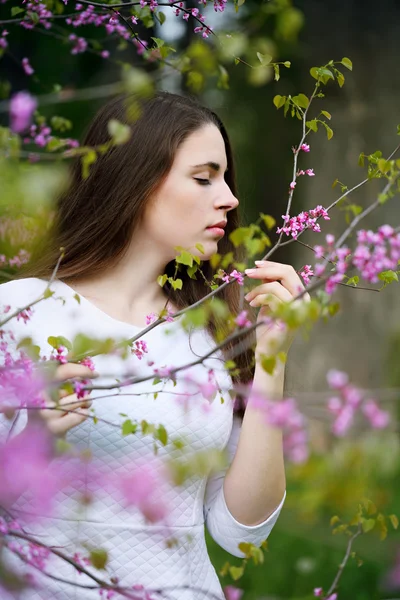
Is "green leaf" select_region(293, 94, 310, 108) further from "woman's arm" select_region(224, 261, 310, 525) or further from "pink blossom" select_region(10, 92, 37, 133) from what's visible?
"pink blossom" select_region(10, 92, 37, 133)

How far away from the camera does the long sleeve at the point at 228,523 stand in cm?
157

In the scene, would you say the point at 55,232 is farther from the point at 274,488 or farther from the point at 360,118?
the point at 360,118

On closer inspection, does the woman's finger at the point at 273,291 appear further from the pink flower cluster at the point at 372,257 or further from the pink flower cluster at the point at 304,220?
the pink flower cluster at the point at 372,257

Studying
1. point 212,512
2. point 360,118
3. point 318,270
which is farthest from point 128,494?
point 360,118

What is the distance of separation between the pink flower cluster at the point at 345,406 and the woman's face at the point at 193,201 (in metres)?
0.87

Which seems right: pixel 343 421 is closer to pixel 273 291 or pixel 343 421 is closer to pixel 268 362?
pixel 268 362

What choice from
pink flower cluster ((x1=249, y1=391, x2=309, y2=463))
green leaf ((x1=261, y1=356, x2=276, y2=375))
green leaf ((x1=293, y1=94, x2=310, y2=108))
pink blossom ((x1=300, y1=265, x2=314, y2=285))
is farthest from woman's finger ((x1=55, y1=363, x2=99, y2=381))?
green leaf ((x1=293, y1=94, x2=310, y2=108))

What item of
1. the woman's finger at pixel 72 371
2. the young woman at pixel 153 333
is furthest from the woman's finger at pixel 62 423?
the young woman at pixel 153 333

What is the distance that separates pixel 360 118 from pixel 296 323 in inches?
218

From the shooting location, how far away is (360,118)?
19.3ft

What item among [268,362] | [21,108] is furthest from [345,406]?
[21,108]

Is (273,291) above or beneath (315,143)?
above

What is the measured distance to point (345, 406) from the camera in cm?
61

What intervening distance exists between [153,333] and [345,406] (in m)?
1.09
